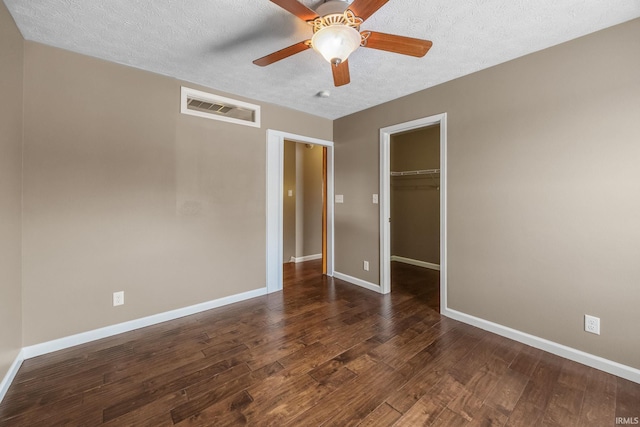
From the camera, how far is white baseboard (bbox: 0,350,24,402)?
65.8 inches

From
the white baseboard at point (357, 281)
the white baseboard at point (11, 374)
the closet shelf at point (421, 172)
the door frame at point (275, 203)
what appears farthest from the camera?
the closet shelf at point (421, 172)

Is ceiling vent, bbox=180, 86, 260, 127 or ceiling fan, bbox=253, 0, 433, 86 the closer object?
ceiling fan, bbox=253, 0, 433, 86

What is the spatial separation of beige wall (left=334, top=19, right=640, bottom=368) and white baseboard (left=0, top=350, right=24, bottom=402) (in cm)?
366

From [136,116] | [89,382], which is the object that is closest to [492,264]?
[89,382]

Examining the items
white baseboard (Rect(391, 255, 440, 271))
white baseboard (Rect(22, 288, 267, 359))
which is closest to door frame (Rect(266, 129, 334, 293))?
white baseboard (Rect(22, 288, 267, 359))

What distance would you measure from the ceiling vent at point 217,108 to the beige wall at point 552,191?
2097 millimetres

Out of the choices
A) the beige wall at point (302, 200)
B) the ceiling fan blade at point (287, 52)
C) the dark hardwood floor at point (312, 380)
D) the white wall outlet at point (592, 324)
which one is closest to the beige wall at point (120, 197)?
the dark hardwood floor at point (312, 380)

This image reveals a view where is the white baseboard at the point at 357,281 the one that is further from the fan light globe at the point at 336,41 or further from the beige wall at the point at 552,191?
the fan light globe at the point at 336,41

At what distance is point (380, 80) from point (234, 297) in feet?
9.92

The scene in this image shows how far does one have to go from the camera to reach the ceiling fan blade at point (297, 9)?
4.39 ft

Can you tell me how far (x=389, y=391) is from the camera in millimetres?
1725

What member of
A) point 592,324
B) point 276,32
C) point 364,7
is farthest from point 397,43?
point 592,324

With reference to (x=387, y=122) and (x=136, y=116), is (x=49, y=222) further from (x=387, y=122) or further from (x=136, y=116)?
(x=387, y=122)

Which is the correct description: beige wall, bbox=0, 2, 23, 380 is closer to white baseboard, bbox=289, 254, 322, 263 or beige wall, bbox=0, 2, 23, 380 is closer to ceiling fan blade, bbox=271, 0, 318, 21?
ceiling fan blade, bbox=271, 0, 318, 21
